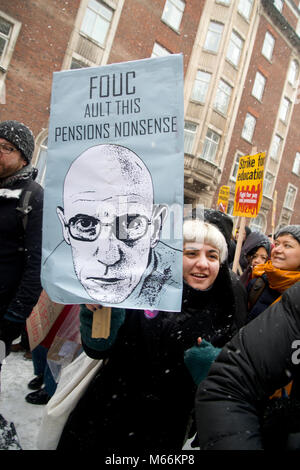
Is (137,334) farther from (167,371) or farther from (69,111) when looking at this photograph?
(69,111)

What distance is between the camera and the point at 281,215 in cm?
2216

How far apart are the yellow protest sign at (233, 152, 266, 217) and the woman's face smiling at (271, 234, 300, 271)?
203 centimetres

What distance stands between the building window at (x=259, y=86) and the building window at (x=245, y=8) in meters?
2.81

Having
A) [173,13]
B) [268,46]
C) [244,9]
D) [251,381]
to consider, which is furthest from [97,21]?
[251,381]

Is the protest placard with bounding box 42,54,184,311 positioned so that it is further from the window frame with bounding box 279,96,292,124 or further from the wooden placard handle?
the window frame with bounding box 279,96,292,124

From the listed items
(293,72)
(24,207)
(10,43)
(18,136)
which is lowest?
(24,207)

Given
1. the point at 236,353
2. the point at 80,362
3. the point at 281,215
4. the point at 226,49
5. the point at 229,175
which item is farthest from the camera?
the point at 281,215

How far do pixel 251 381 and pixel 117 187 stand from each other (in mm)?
816

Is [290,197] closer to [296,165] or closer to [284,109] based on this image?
[296,165]

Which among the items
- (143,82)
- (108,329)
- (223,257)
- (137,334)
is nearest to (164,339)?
(137,334)

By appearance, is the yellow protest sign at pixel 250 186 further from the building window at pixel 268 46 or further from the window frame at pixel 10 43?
the building window at pixel 268 46

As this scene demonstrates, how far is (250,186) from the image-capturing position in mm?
4664

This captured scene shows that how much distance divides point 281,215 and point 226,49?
34.5 feet

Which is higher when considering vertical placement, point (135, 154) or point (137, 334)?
point (135, 154)
